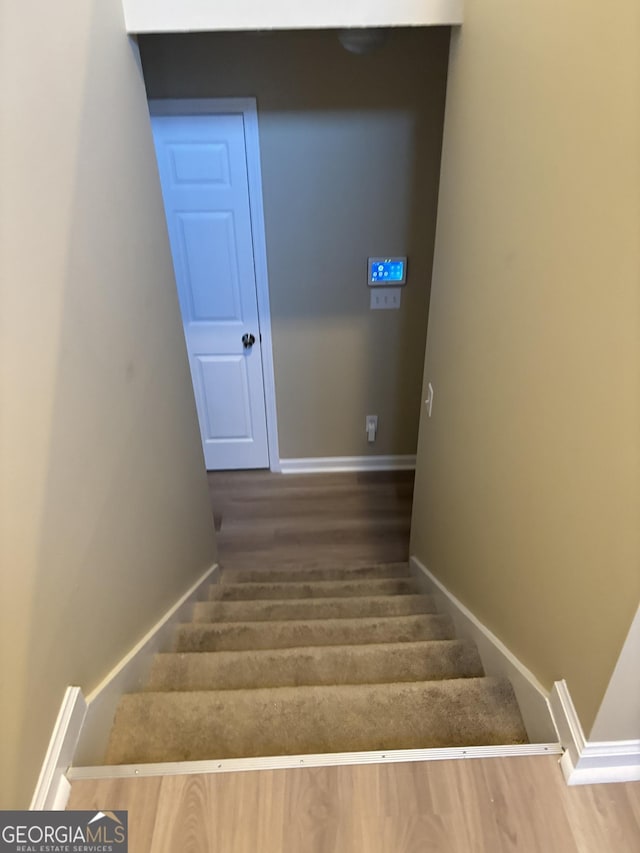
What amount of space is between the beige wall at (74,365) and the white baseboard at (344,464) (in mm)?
1954

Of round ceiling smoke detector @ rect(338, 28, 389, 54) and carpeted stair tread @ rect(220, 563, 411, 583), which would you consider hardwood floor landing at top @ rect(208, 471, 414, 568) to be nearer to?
carpeted stair tread @ rect(220, 563, 411, 583)

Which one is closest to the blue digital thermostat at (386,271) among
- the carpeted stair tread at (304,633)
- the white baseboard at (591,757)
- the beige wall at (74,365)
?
the beige wall at (74,365)

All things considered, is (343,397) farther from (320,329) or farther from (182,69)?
(182,69)

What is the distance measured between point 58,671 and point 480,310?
1431 millimetres

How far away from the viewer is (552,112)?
118 centimetres

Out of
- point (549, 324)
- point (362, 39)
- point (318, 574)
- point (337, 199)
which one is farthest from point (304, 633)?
point (362, 39)

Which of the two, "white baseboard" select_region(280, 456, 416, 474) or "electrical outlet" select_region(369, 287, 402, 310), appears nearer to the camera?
"electrical outlet" select_region(369, 287, 402, 310)

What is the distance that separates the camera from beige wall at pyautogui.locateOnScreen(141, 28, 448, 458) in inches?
109

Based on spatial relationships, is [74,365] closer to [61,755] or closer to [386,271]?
[61,755]

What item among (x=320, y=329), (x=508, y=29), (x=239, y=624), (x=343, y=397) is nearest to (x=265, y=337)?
(x=320, y=329)

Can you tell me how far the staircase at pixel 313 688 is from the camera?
1498 millimetres

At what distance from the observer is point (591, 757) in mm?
1261

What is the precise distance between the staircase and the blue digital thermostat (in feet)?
5.76

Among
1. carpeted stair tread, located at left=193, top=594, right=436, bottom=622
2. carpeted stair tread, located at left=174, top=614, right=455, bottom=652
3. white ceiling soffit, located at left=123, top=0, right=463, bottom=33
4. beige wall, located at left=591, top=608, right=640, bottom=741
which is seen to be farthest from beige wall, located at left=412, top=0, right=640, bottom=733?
carpeted stair tread, located at left=193, top=594, right=436, bottom=622
